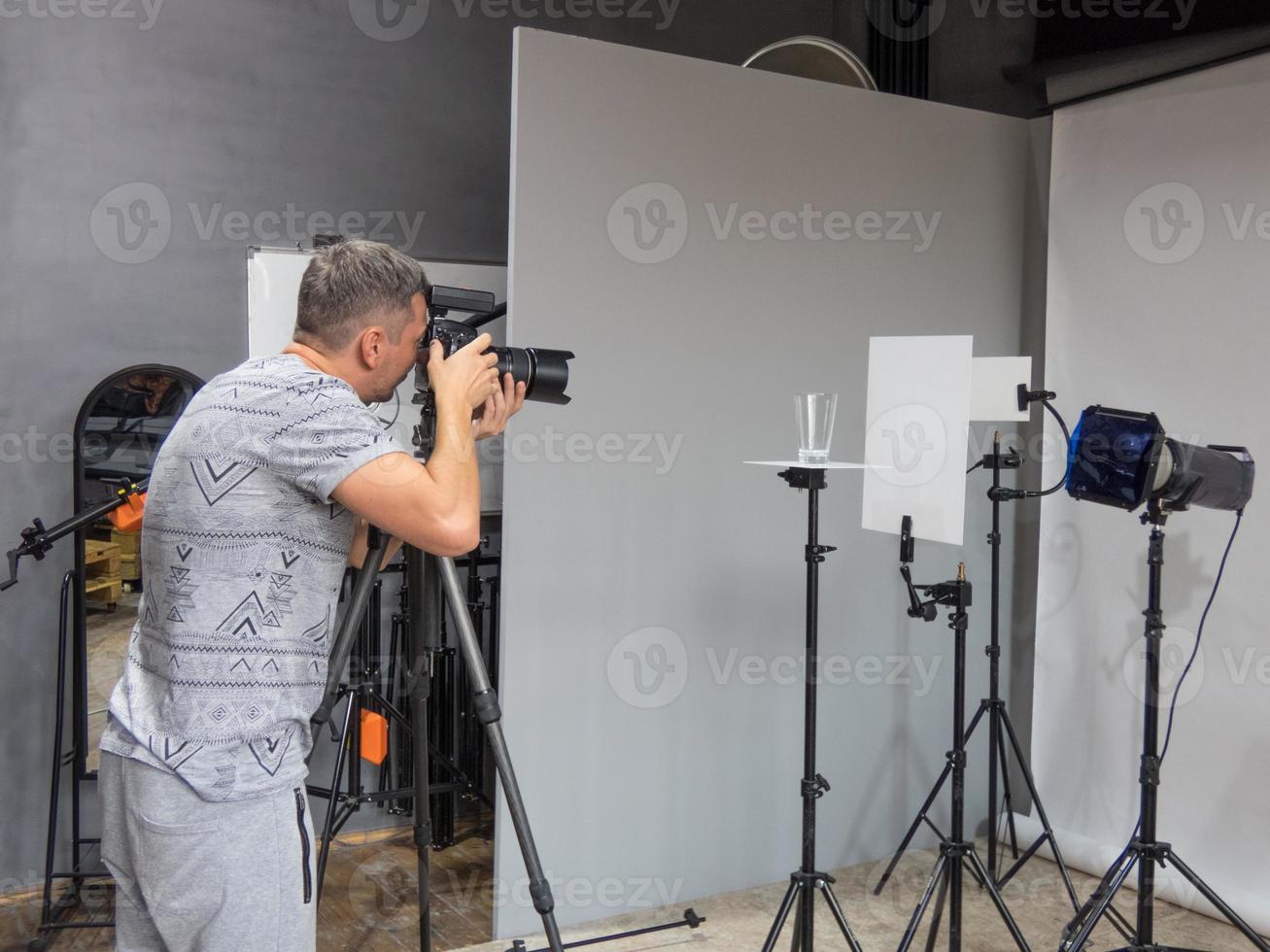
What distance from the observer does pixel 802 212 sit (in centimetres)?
314

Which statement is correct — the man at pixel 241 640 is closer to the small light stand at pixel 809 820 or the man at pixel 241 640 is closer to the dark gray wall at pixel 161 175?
the small light stand at pixel 809 820

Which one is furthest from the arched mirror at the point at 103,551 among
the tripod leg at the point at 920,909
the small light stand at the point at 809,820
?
the tripod leg at the point at 920,909

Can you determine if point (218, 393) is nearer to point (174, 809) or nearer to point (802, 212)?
point (174, 809)

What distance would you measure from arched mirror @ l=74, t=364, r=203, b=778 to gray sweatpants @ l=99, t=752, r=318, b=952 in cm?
191

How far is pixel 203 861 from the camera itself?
4.27ft

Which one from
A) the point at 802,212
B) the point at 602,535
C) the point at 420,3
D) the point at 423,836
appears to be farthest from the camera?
the point at 420,3

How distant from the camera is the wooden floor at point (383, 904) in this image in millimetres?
2854

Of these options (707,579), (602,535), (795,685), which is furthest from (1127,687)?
(602,535)

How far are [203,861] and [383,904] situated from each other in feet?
6.32

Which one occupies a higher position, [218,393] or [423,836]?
[218,393]

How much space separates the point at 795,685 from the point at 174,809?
2.14 meters

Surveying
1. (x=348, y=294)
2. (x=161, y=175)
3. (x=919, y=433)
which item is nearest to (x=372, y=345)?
(x=348, y=294)

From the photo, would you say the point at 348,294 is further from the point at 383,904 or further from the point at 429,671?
the point at 383,904

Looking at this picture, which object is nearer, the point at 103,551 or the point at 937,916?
the point at 937,916
